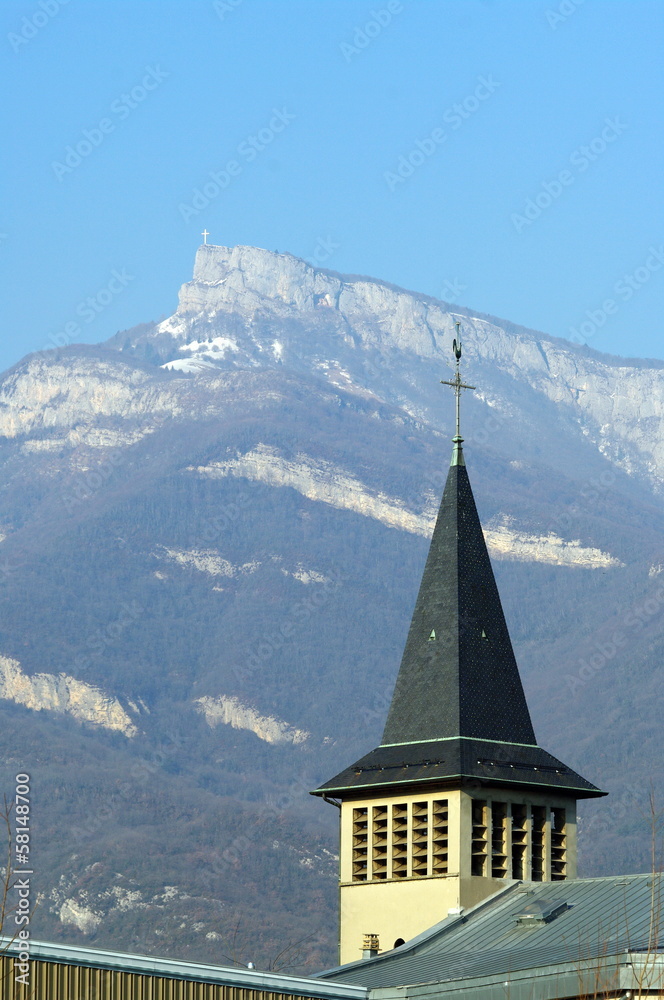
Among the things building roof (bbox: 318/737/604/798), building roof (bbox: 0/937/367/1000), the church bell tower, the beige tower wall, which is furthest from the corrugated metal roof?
building roof (bbox: 318/737/604/798)

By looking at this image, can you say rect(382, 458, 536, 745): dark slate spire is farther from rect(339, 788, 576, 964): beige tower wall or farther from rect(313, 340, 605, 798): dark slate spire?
rect(339, 788, 576, 964): beige tower wall

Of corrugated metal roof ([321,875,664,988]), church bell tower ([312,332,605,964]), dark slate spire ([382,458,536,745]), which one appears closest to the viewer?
corrugated metal roof ([321,875,664,988])

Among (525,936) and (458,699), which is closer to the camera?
(525,936)

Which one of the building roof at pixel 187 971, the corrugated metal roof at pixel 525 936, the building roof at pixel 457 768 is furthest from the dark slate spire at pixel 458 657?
the building roof at pixel 187 971

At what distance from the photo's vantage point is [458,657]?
5984cm

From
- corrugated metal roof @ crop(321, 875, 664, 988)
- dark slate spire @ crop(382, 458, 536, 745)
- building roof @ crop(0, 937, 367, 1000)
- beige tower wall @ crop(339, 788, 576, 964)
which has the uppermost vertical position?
dark slate spire @ crop(382, 458, 536, 745)

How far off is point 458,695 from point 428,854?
4.90 m

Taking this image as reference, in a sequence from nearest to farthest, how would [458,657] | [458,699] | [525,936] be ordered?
[525,936]
[458,699]
[458,657]

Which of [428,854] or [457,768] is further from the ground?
[457,768]

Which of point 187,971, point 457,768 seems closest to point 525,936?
point 457,768

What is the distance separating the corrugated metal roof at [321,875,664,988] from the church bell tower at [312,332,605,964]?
178 centimetres

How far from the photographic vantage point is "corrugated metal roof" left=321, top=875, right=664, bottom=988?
45.8 m

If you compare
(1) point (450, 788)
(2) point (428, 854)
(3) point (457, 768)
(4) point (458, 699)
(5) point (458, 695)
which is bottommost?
(2) point (428, 854)

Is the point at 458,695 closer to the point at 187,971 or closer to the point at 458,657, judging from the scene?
the point at 458,657
